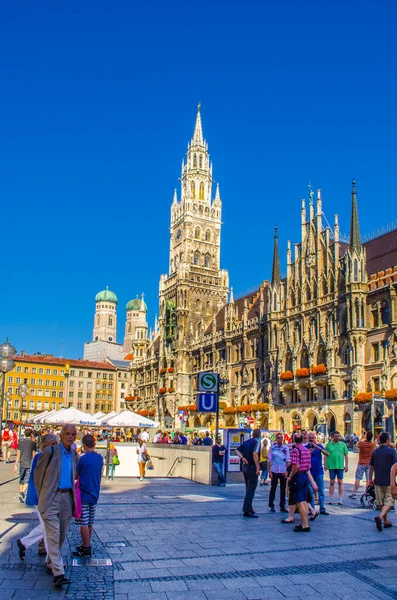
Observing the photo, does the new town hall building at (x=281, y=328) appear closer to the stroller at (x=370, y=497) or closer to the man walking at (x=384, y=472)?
the stroller at (x=370, y=497)

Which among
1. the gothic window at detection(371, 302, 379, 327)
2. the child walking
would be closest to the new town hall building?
the gothic window at detection(371, 302, 379, 327)

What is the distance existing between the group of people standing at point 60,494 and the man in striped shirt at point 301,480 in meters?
4.45

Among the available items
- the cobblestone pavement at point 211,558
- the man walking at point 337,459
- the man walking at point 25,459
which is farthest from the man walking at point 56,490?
the man walking at point 337,459

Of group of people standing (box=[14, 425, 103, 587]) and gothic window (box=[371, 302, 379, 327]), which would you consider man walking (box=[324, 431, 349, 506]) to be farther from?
gothic window (box=[371, 302, 379, 327])

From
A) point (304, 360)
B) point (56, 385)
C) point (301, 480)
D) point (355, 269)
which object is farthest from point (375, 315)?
point (56, 385)

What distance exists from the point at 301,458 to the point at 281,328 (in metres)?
44.4

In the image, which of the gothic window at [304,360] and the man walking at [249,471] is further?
the gothic window at [304,360]

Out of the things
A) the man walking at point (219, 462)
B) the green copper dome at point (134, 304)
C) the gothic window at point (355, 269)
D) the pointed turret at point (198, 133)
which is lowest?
the man walking at point (219, 462)

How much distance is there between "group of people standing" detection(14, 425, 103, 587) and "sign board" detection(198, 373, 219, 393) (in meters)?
13.8

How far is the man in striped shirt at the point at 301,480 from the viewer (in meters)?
11.9

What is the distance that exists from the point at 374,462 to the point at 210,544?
4.13 m

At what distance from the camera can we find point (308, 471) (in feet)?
41.2

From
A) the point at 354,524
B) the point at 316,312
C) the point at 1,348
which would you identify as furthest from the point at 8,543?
the point at 316,312

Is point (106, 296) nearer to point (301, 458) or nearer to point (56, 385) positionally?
point (56, 385)
